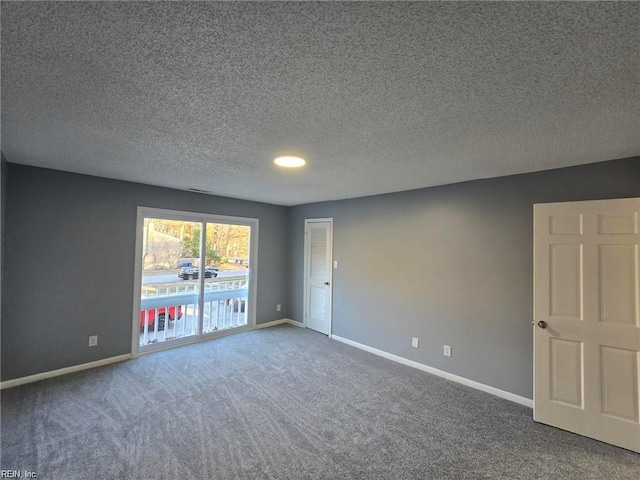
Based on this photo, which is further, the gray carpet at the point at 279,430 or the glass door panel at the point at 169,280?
the glass door panel at the point at 169,280

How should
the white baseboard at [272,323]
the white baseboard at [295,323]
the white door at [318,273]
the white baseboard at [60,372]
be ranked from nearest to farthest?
1. the white baseboard at [60,372]
2. the white door at [318,273]
3. the white baseboard at [272,323]
4. the white baseboard at [295,323]

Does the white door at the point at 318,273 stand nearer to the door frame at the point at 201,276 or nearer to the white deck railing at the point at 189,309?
the door frame at the point at 201,276

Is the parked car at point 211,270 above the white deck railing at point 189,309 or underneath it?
above

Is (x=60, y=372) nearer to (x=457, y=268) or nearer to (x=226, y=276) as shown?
(x=226, y=276)

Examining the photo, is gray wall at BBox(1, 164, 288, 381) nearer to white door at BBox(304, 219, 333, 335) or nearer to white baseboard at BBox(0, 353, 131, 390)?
white baseboard at BBox(0, 353, 131, 390)

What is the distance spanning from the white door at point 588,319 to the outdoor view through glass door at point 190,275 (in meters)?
4.35

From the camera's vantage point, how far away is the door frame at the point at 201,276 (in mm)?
3840

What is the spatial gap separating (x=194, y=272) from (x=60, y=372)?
6.30 ft

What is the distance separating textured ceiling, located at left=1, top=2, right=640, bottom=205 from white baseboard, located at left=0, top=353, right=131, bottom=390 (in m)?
2.45

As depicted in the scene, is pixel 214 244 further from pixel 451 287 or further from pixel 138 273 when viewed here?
pixel 451 287

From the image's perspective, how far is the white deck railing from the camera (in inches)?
161

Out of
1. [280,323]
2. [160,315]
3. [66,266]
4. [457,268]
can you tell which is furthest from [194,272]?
[457,268]

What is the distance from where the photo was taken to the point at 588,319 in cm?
237

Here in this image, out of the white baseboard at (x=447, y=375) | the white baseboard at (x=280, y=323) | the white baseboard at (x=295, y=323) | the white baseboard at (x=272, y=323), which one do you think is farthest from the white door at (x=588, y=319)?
the white baseboard at (x=272, y=323)
